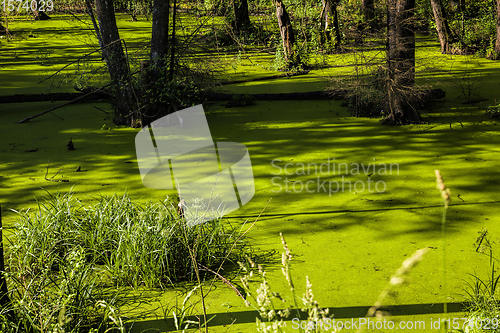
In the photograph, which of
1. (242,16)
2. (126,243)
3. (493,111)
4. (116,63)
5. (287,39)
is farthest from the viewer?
(242,16)

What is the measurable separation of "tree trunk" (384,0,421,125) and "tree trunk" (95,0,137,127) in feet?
9.39

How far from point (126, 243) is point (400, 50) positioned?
3.69m

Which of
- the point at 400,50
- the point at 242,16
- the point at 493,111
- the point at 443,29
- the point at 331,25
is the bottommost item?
the point at 493,111

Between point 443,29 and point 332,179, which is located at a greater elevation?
point 443,29

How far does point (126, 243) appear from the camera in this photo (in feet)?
7.69

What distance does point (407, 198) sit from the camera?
3221 millimetres

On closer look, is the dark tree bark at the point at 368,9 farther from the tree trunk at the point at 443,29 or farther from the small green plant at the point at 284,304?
the small green plant at the point at 284,304

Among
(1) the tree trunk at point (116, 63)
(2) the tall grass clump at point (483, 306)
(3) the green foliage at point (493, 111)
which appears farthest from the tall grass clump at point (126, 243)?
(3) the green foliage at point (493, 111)

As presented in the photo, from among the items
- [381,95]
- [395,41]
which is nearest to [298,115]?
[381,95]

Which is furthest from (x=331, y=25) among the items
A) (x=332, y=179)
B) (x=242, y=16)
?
(x=332, y=179)

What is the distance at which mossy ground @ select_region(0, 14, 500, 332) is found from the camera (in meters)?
2.22

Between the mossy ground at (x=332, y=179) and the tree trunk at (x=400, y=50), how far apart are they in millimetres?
298

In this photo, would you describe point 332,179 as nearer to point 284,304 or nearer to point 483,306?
point 284,304

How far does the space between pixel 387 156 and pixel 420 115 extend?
1.46 meters
